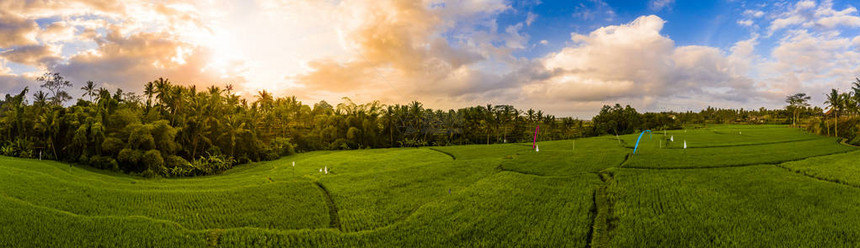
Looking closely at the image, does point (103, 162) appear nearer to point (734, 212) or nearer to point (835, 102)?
point (734, 212)

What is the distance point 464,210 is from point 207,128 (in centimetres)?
2963

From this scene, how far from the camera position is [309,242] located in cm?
1053

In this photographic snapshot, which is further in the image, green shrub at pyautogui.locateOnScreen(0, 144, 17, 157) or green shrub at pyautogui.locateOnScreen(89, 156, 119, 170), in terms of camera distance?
green shrub at pyautogui.locateOnScreen(89, 156, 119, 170)

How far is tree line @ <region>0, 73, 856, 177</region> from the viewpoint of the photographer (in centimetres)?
2591

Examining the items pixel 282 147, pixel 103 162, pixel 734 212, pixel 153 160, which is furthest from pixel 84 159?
pixel 734 212

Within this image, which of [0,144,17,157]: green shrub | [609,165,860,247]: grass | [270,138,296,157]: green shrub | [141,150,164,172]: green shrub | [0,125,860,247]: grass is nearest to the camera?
[609,165,860,247]: grass

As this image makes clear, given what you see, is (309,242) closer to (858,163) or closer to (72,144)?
(72,144)

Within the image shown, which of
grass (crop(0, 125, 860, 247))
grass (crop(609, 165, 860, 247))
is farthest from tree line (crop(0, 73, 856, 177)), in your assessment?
grass (crop(609, 165, 860, 247))

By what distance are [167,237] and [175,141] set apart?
2563 centimetres

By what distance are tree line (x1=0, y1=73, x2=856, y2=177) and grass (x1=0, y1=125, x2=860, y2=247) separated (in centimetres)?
558

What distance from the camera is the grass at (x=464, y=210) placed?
33.8ft

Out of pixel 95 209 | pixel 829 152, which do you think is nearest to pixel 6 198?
pixel 95 209

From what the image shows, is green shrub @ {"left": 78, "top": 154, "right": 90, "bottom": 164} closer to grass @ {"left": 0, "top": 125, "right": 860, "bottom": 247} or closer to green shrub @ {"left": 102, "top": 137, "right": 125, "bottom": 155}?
green shrub @ {"left": 102, "top": 137, "right": 125, "bottom": 155}

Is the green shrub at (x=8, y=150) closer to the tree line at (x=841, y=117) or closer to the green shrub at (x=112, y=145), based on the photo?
the green shrub at (x=112, y=145)
